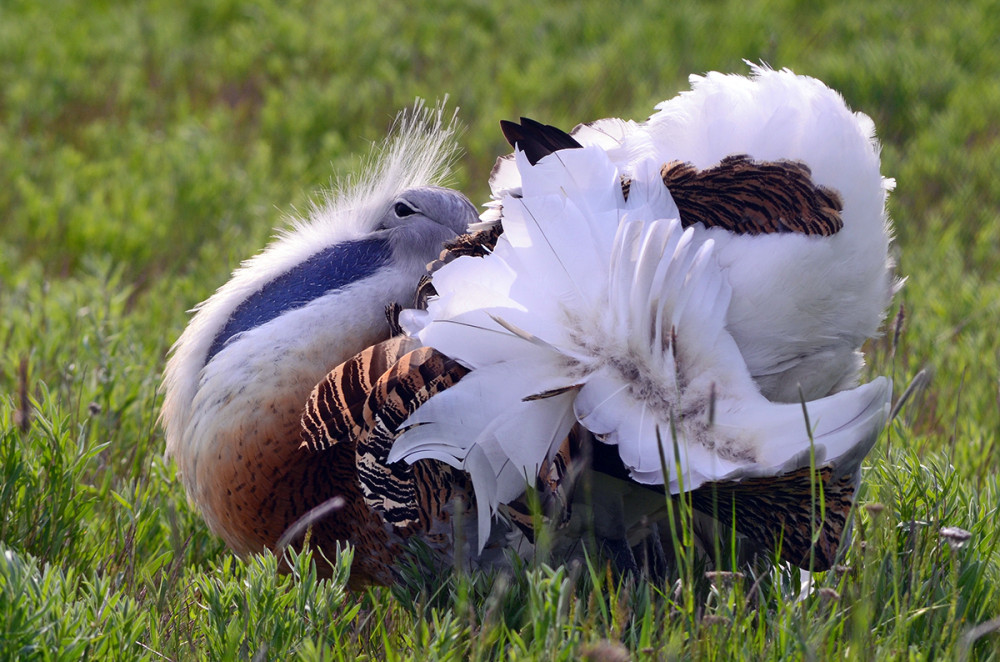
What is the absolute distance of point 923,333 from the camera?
333 cm

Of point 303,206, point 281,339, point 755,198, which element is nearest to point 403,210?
point 281,339

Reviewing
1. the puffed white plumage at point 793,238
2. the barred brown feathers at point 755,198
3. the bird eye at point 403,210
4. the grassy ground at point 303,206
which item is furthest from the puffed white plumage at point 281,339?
the barred brown feathers at point 755,198

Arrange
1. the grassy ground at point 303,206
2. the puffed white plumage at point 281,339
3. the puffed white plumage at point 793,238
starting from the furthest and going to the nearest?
the puffed white plumage at point 281,339 < the puffed white plumage at point 793,238 < the grassy ground at point 303,206

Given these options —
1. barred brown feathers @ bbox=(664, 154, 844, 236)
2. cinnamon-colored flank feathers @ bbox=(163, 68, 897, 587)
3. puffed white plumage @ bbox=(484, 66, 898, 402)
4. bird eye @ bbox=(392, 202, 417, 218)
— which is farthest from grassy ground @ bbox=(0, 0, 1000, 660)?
bird eye @ bbox=(392, 202, 417, 218)

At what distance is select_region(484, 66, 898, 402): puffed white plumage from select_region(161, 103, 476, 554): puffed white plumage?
286mm

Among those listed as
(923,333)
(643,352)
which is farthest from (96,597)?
(923,333)

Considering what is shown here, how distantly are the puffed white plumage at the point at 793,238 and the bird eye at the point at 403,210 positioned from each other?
0.28 m

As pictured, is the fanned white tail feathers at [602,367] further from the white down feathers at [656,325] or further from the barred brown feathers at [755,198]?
the barred brown feathers at [755,198]

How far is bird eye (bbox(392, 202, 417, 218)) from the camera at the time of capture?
2.44m

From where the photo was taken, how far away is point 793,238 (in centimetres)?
195

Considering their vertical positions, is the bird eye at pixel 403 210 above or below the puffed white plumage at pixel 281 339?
above

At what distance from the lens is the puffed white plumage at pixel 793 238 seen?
6.35 feet

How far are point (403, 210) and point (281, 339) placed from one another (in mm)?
468

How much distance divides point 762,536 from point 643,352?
0.44 meters
